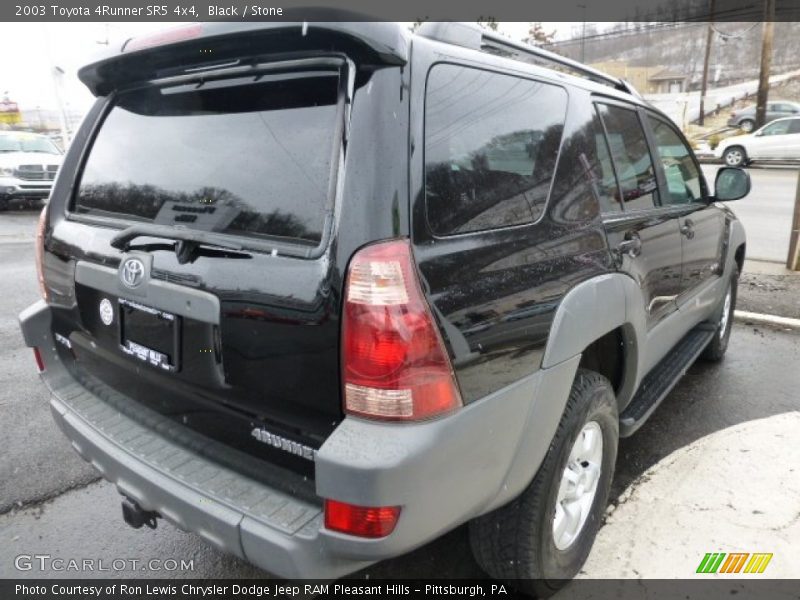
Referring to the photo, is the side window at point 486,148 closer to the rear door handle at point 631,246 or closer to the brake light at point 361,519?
the rear door handle at point 631,246

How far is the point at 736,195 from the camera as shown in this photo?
3650 mm

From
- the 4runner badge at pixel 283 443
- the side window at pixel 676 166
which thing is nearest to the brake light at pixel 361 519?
the 4runner badge at pixel 283 443

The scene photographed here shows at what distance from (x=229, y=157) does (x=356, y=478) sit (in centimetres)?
107

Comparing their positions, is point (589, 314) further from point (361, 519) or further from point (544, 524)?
point (361, 519)

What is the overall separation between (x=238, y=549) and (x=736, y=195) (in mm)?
3490

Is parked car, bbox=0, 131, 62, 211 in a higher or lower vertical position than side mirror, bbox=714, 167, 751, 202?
lower

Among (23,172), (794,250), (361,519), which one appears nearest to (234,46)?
(361,519)

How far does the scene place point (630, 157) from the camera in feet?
9.30

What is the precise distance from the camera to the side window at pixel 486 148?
167 cm

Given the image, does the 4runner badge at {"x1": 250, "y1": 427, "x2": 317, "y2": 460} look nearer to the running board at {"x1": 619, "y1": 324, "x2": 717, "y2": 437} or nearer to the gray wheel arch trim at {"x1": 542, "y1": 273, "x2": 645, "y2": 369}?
the gray wheel arch trim at {"x1": 542, "y1": 273, "x2": 645, "y2": 369}

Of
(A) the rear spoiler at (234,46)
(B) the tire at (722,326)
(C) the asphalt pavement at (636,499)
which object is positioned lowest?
(C) the asphalt pavement at (636,499)

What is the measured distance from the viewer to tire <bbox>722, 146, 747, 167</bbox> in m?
21.3

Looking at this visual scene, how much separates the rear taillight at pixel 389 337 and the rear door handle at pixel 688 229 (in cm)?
226

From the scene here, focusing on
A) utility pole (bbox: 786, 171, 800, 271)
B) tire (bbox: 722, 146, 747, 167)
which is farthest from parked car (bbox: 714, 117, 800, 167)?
utility pole (bbox: 786, 171, 800, 271)
